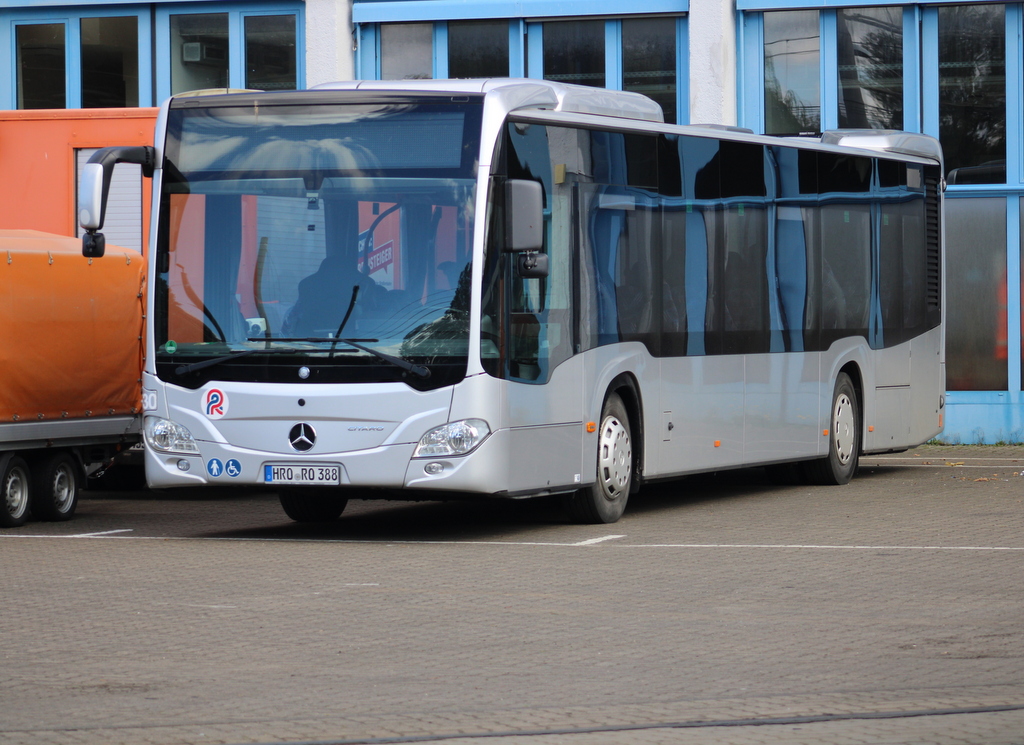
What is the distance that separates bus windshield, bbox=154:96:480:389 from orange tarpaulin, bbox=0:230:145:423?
207 centimetres

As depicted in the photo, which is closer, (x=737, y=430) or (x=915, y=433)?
(x=737, y=430)

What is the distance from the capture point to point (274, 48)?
25.1 metres

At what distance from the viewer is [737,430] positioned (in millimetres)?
15188

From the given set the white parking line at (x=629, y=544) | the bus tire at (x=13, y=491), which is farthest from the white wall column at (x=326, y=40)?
the white parking line at (x=629, y=544)

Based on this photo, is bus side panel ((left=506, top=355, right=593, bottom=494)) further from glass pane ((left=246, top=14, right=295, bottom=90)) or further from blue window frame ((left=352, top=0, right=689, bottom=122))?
glass pane ((left=246, top=14, right=295, bottom=90))

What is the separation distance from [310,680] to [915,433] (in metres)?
12.5

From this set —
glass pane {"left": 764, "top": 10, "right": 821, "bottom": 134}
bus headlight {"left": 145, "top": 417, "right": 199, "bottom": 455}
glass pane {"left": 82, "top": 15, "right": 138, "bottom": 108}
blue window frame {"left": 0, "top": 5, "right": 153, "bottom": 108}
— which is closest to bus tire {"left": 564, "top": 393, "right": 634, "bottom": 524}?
bus headlight {"left": 145, "top": 417, "right": 199, "bottom": 455}

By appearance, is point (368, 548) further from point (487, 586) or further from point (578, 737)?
point (578, 737)

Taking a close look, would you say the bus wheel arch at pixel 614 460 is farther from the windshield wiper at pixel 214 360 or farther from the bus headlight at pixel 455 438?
the windshield wiper at pixel 214 360

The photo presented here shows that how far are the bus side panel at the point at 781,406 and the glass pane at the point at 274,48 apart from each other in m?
11.1

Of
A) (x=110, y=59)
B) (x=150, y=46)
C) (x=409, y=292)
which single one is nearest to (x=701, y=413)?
(x=409, y=292)

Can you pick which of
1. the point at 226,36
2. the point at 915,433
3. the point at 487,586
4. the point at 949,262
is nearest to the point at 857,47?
the point at 949,262

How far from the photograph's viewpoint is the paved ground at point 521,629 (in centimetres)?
649

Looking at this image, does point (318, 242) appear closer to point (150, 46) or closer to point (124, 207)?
point (124, 207)
